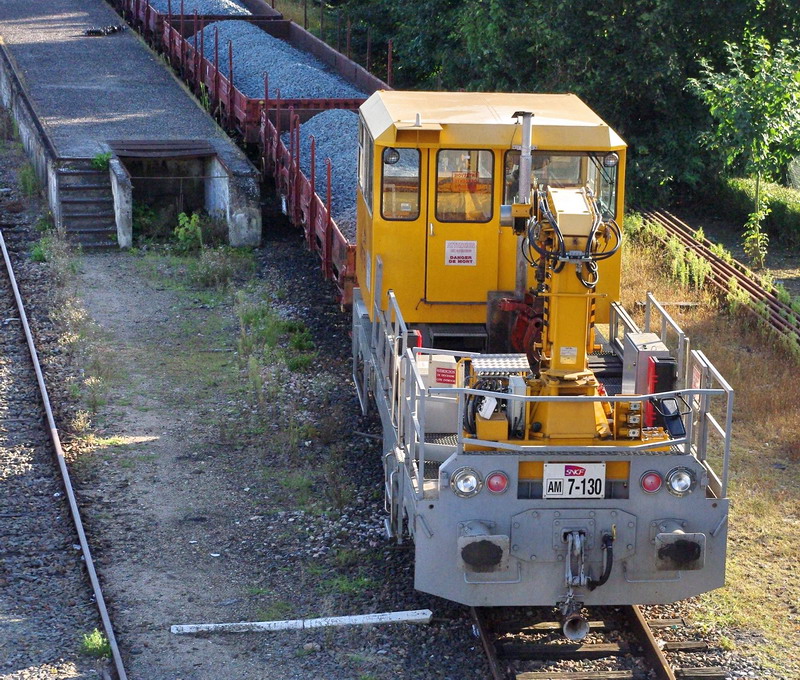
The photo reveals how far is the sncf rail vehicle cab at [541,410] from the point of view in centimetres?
698

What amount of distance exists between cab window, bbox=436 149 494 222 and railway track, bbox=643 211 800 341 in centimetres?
520

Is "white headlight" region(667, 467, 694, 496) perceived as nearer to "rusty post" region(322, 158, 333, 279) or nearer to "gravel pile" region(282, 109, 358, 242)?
"gravel pile" region(282, 109, 358, 242)

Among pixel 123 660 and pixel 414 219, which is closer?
pixel 123 660

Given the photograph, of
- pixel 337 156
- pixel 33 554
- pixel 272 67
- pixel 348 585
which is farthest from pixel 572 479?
pixel 272 67

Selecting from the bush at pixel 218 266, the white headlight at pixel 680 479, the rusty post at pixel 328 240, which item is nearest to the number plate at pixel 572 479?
the white headlight at pixel 680 479

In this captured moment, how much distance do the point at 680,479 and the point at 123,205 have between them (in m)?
11.6

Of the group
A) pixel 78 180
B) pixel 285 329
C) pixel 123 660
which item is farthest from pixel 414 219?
pixel 78 180

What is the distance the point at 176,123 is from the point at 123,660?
1476cm

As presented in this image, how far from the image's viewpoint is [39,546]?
342 inches

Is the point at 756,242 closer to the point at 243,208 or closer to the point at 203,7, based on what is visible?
the point at 243,208

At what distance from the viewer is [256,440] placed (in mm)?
10680

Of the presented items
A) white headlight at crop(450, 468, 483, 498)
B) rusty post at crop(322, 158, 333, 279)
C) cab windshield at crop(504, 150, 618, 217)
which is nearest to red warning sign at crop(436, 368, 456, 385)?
white headlight at crop(450, 468, 483, 498)

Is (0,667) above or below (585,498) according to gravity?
below

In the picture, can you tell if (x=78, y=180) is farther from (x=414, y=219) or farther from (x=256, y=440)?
(x=414, y=219)
